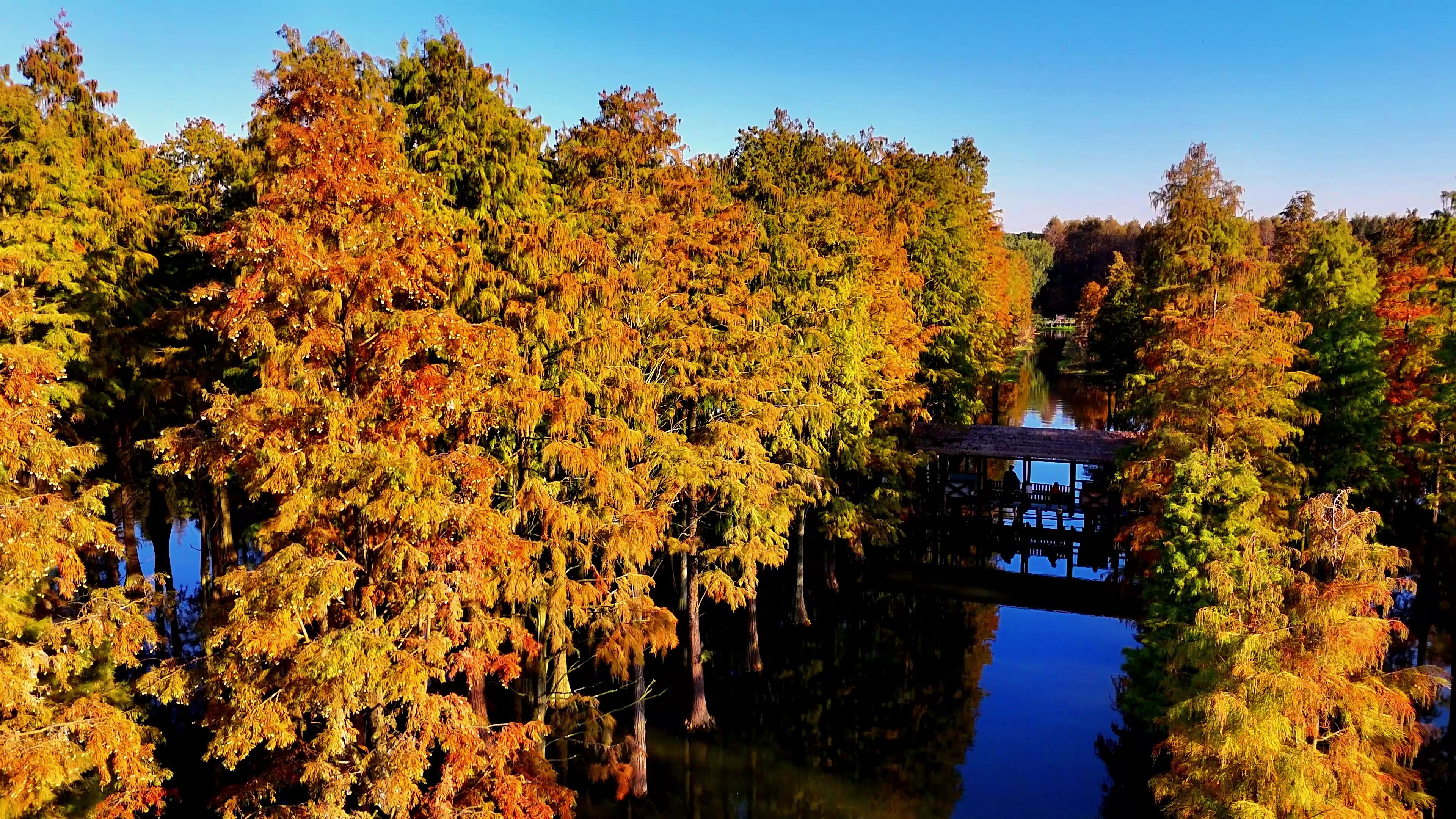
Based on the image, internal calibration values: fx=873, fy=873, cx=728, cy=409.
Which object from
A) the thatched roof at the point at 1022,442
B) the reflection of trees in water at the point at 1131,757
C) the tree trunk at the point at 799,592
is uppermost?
the thatched roof at the point at 1022,442

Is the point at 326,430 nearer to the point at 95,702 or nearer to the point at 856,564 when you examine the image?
Result: the point at 95,702

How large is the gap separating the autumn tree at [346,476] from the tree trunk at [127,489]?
24.5 ft

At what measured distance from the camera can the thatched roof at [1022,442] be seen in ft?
99.8

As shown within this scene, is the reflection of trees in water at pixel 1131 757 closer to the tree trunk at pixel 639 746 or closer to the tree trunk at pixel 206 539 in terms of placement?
the tree trunk at pixel 639 746

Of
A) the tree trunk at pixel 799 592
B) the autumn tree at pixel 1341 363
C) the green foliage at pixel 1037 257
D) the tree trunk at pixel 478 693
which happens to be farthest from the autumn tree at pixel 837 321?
the green foliage at pixel 1037 257

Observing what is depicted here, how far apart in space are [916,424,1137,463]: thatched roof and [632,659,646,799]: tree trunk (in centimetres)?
1757

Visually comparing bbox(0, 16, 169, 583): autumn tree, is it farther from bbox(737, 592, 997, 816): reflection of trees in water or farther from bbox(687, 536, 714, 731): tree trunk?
bbox(737, 592, 997, 816): reflection of trees in water

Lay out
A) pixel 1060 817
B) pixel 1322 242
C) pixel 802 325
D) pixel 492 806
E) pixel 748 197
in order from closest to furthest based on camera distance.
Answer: pixel 492 806, pixel 1060 817, pixel 802 325, pixel 748 197, pixel 1322 242

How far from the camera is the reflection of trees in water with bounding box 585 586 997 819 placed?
16.3 meters

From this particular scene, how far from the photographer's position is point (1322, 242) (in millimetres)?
24984

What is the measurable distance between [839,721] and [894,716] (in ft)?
4.26

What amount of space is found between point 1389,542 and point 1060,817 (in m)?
18.0

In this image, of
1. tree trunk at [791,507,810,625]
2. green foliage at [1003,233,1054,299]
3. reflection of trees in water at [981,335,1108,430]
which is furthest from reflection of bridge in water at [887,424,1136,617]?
green foliage at [1003,233,1054,299]

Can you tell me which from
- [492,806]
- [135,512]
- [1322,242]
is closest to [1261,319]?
[1322,242]
